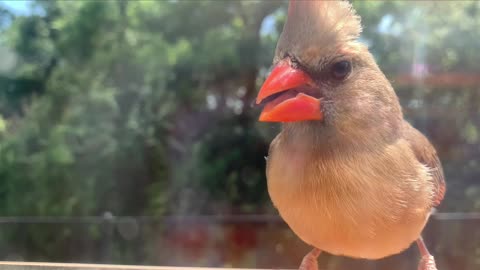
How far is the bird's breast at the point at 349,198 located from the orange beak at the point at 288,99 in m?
0.06

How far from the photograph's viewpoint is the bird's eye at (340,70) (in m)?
0.67

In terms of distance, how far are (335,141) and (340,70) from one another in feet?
0.32

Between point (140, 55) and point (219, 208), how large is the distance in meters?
1.05

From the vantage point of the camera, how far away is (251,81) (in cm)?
273

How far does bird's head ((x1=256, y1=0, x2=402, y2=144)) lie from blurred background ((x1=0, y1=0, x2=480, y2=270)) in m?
1.93

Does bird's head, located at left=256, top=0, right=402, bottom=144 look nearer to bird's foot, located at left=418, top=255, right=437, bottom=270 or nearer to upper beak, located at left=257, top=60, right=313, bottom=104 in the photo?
upper beak, located at left=257, top=60, right=313, bottom=104

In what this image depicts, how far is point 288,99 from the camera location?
63 cm

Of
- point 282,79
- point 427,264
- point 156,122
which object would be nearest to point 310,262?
point 427,264

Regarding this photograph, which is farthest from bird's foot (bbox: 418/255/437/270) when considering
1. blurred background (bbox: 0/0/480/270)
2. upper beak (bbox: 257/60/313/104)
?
blurred background (bbox: 0/0/480/270)

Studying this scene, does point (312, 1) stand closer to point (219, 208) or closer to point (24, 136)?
point (219, 208)

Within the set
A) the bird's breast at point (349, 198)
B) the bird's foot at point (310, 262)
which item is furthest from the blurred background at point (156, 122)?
the bird's breast at point (349, 198)

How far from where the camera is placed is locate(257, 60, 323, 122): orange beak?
621 mm

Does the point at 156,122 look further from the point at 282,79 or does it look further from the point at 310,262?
the point at 282,79

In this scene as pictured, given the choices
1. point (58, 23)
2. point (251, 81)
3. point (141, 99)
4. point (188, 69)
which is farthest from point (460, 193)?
point (58, 23)
